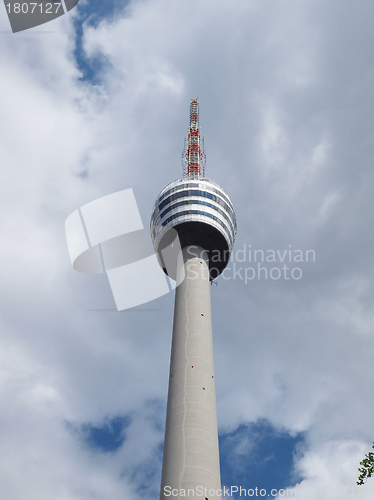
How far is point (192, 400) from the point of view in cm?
5447

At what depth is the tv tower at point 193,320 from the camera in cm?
4866

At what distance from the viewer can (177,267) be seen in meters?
75.4

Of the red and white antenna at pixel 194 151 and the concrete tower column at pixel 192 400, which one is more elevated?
the red and white antenna at pixel 194 151

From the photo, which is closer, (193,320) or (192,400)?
(192,400)

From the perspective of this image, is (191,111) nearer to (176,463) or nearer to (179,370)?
(179,370)

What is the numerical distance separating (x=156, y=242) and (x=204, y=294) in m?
18.3

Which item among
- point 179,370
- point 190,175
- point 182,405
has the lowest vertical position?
point 182,405

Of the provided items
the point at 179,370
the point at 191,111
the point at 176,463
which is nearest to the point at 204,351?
the point at 179,370

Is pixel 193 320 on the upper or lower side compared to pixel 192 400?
upper

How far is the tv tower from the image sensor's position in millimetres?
48656

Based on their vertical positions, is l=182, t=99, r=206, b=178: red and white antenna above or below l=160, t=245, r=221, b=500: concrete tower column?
above

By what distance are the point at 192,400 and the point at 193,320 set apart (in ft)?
41.3

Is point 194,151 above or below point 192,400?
above

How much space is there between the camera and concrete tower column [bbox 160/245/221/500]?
4788cm
